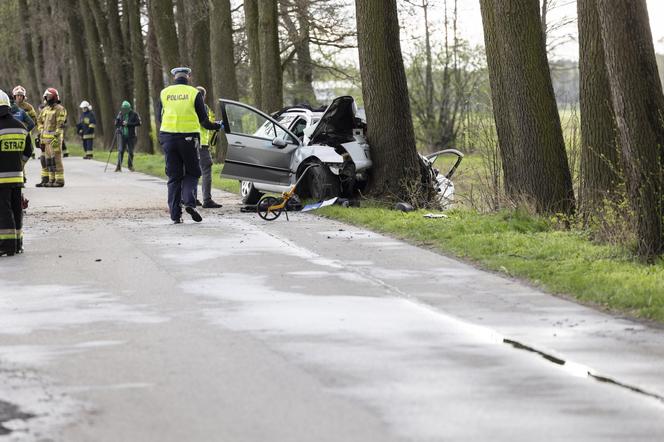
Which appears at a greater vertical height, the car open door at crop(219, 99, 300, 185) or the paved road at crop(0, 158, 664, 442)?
the car open door at crop(219, 99, 300, 185)

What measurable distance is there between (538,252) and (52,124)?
16558 millimetres

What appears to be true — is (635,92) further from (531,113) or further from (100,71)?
(100,71)

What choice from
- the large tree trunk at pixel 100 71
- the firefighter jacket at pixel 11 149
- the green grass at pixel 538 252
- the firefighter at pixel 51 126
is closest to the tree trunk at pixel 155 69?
the large tree trunk at pixel 100 71

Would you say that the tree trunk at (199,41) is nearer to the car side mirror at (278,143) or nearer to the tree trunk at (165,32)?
the tree trunk at (165,32)

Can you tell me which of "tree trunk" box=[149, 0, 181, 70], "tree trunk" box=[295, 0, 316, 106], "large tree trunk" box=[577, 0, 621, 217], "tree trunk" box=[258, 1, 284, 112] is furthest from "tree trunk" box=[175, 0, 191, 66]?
"large tree trunk" box=[577, 0, 621, 217]

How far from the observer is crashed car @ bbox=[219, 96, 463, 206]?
19734 millimetres

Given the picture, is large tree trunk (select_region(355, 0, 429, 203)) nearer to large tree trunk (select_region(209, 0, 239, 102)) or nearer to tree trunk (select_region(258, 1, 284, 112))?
tree trunk (select_region(258, 1, 284, 112))

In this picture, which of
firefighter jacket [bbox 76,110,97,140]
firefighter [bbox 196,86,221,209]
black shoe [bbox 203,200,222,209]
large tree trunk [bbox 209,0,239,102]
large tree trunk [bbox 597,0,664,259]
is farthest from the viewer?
firefighter jacket [bbox 76,110,97,140]

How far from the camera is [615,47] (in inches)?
475

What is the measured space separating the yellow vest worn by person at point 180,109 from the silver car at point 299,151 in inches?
85.0

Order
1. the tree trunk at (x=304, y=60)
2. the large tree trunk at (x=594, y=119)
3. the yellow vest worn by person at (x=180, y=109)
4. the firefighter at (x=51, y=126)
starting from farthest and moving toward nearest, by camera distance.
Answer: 1. the tree trunk at (x=304, y=60)
2. the firefighter at (x=51, y=126)
3. the yellow vest worn by person at (x=180, y=109)
4. the large tree trunk at (x=594, y=119)

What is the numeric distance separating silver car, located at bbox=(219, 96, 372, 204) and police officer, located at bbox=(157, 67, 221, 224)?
211 cm

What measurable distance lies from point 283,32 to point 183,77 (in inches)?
908

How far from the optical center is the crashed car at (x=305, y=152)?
1973 centimetres
